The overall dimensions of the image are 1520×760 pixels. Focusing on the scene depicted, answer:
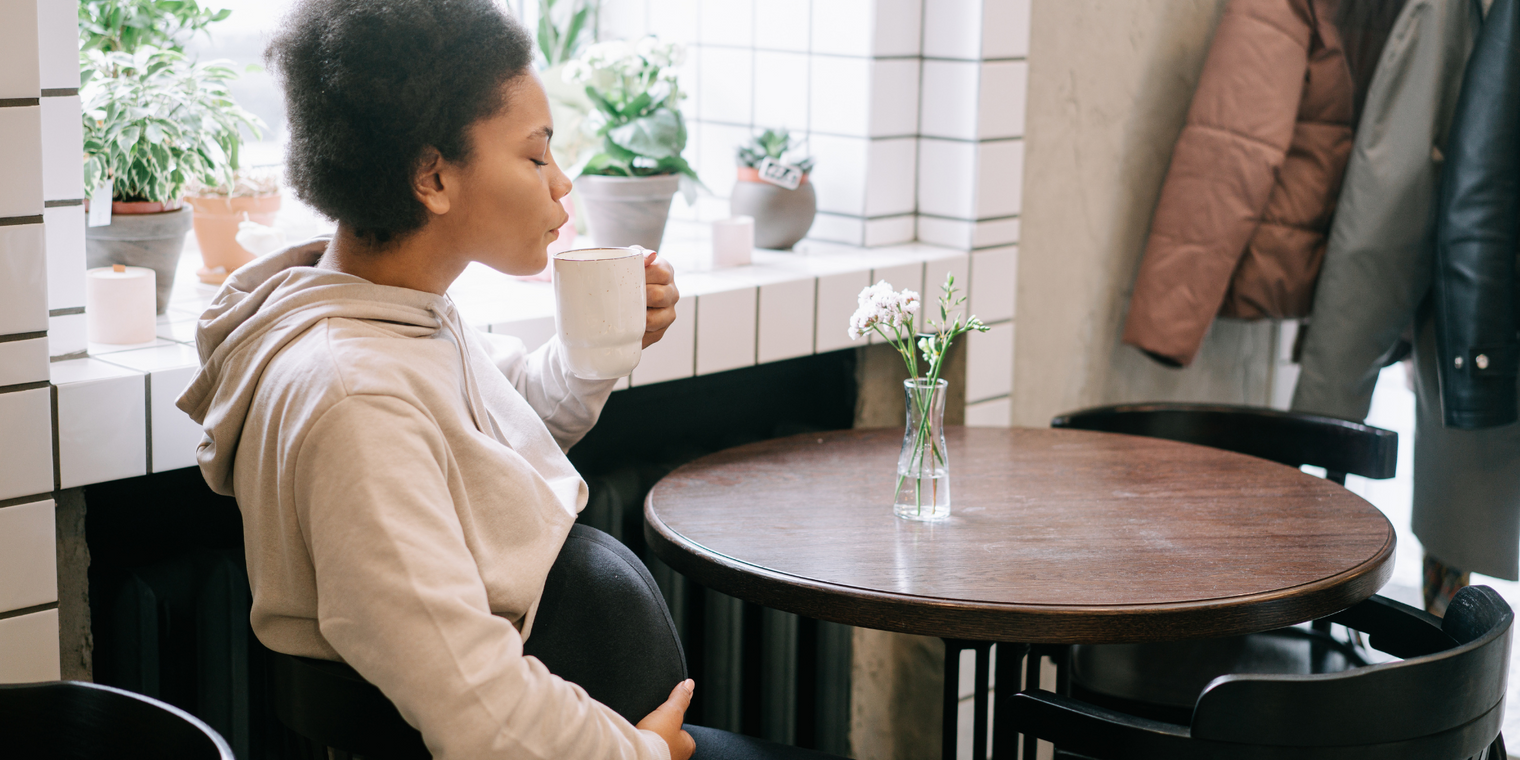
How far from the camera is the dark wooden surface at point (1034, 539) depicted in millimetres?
1278

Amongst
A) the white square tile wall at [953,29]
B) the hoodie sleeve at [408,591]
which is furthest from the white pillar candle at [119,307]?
the white square tile wall at [953,29]

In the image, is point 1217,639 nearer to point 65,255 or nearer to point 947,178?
point 947,178

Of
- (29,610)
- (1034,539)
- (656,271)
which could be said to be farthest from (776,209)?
(29,610)

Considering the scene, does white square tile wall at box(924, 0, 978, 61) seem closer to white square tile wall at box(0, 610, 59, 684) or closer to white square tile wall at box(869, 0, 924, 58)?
white square tile wall at box(869, 0, 924, 58)

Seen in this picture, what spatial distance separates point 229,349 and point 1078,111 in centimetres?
168

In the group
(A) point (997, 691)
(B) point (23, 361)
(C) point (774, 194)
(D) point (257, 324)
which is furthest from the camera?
(C) point (774, 194)

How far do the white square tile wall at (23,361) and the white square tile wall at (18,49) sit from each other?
0.54 feet

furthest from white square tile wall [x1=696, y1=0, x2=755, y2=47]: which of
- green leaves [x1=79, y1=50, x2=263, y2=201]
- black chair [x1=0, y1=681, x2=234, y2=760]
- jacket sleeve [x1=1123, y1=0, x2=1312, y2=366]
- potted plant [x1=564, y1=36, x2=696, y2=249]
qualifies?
black chair [x1=0, y1=681, x2=234, y2=760]

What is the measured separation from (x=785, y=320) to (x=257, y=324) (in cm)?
104

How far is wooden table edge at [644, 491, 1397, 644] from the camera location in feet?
4.12

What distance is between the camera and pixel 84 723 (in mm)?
1034

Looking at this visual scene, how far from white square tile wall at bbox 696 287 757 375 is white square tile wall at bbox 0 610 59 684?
90 cm

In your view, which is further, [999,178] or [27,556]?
[999,178]

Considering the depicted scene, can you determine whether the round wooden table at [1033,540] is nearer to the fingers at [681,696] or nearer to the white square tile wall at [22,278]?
the fingers at [681,696]
